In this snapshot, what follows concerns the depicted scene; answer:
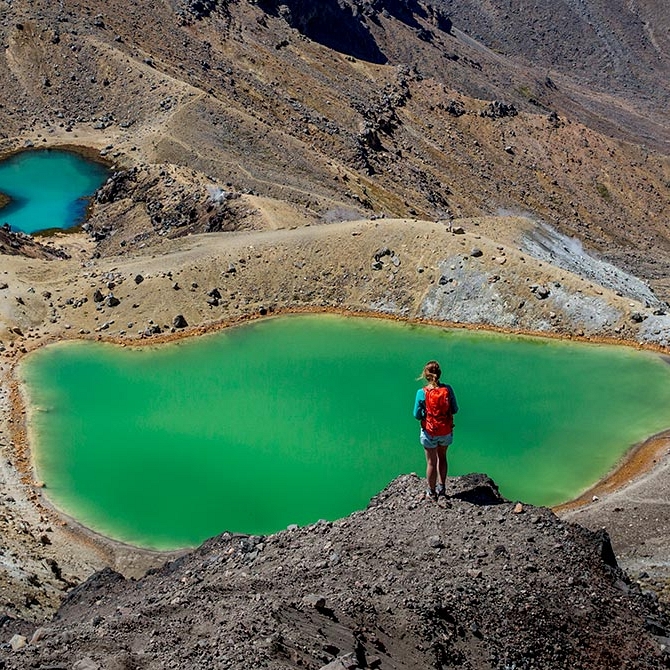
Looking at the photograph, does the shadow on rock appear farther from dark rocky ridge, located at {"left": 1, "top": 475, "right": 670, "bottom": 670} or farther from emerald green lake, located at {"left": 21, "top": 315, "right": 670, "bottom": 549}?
emerald green lake, located at {"left": 21, "top": 315, "right": 670, "bottom": 549}

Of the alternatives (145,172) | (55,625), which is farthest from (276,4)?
(55,625)

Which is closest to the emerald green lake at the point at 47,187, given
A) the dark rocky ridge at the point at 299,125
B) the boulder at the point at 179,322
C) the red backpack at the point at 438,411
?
the dark rocky ridge at the point at 299,125

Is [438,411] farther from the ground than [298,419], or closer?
farther from the ground

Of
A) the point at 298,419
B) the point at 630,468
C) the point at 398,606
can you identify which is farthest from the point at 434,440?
the point at 298,419

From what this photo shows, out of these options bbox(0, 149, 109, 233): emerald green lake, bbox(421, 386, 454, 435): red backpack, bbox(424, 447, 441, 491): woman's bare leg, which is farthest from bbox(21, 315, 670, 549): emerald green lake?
bbox(0, 149, 109, 233): emerald green lake

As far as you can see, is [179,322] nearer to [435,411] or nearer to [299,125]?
[435,411]

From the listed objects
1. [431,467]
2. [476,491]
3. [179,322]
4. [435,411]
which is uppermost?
[435,411]

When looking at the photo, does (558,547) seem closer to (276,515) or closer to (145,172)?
(276,515)
